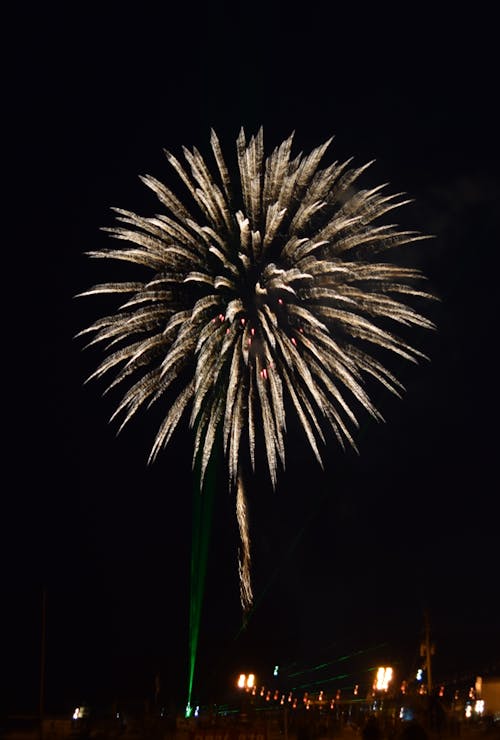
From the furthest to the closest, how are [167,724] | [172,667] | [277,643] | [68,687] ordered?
[277,643]
[172,667]
[68,687]
[167,724]

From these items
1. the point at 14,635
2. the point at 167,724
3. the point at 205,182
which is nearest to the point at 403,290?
the point at 205,182

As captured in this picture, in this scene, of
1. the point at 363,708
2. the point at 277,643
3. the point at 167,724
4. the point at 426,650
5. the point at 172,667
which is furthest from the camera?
the point at 277,643

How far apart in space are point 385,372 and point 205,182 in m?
8.66

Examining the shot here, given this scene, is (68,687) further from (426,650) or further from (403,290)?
(403,290)

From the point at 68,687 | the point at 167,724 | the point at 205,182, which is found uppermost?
the point at 205,182

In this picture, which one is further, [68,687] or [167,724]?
[68,687]

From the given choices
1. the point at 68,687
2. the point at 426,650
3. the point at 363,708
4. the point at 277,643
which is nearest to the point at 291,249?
the point at 426,650

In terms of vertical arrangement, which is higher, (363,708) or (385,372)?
(385,372)

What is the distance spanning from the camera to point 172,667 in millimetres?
98125

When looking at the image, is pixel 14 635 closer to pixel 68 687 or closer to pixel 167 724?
pixel 68 687

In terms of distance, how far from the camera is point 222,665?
99188 mm

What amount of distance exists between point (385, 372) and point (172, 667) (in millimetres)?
69325

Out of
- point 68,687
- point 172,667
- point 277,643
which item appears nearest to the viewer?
point 68,687

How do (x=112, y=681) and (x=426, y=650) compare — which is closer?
(x=426, y=650)
